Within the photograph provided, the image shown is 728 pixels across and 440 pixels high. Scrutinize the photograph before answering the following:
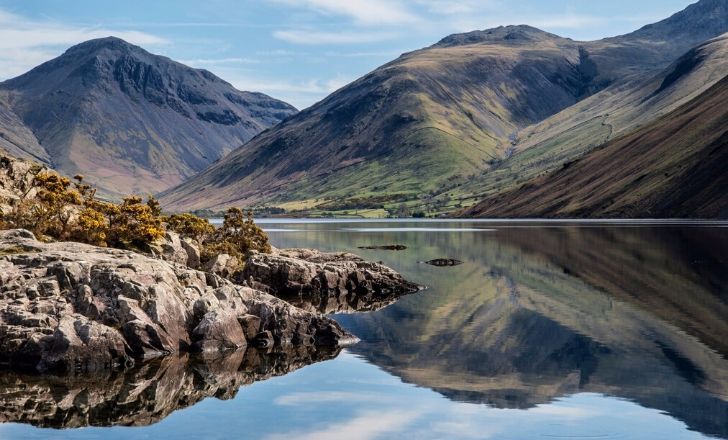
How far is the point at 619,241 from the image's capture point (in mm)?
154750

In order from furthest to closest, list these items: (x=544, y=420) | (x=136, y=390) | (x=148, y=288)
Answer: (x=148, y=288) → (x=136, y=390) → (x=544, y=420)

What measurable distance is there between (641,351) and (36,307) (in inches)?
1472

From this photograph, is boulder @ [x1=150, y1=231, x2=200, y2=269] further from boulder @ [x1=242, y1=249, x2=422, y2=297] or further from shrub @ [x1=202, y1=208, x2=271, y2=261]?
shrub @ [x1=202, y1=208, x2=271, y2=261]

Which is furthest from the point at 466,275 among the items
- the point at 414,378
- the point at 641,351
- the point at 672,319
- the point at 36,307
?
the point at 36,307

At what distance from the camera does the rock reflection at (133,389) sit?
124 feet

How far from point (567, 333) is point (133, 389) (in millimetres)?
32685

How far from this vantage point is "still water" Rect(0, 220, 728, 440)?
120 ft

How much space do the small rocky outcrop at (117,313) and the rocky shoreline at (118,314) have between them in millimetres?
57

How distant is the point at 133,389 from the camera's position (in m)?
42.6

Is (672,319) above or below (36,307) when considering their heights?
below

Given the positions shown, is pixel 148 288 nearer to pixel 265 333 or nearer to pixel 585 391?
pixel 265 333

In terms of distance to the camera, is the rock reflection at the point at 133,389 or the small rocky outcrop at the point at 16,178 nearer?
the rock reflection at the point at 133,389

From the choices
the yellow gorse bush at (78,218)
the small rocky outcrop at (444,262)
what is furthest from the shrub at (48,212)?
the small rocky outcrop at (444,262)

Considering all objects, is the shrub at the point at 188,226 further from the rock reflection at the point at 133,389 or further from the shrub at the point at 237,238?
the rock reflection at the point at 133,389
